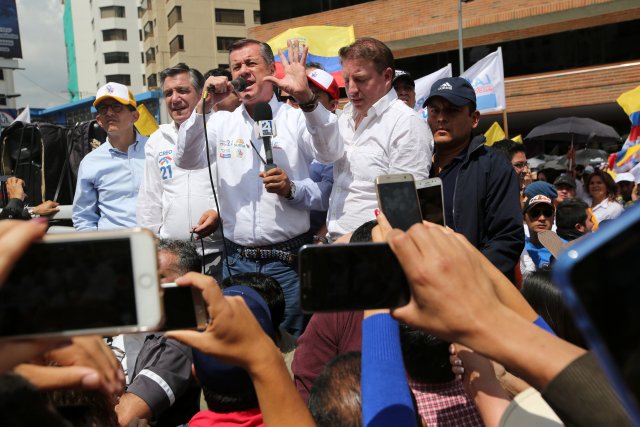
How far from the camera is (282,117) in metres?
3.77

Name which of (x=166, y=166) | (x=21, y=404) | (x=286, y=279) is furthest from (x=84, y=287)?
(x=166, y=166)

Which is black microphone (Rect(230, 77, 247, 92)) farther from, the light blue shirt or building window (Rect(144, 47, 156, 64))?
building window (Rect(144, 47, 156, 64))

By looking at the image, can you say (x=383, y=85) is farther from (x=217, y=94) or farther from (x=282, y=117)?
(x=217, y=94)

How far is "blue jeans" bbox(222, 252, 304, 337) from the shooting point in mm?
3469

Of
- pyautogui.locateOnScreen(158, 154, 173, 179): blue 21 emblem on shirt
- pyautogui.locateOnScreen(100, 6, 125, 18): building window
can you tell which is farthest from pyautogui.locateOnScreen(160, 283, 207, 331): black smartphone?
pyautogui.locateOnScreen(100, 6, 125, 18): building window

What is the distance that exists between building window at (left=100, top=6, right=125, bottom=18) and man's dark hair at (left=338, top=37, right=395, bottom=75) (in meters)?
73.9

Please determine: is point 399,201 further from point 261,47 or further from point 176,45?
Answer: point 176,45

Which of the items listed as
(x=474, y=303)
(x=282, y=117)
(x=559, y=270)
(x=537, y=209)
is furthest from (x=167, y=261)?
(x=537, y=209)

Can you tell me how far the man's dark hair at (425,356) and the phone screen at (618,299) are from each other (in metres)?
1.24

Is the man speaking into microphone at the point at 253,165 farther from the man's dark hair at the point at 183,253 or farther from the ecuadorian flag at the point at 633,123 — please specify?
the ecuadorian flag at the point at 633,123

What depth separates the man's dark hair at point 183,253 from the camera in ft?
10.3

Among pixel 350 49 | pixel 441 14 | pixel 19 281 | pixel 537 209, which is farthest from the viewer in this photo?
pixel 441 14

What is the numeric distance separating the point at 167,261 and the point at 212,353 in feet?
6.37

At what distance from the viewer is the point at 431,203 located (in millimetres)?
1772
